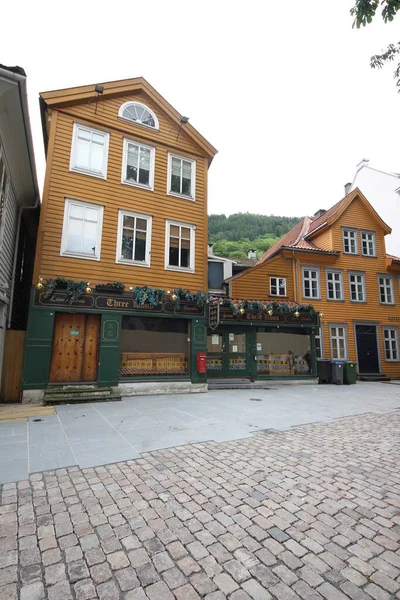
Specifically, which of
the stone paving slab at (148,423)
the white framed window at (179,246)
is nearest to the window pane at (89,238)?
the white framed window at (179,246)

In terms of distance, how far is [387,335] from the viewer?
1995 cm

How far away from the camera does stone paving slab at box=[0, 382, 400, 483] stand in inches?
188

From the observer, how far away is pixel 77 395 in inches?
377

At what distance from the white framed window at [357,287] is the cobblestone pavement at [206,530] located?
55.1 feet

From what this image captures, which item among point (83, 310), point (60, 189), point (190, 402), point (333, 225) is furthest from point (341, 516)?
point (333, 225)

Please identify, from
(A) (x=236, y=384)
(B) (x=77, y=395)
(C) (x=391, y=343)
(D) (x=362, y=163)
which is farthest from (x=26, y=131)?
(D) (x=362, y=163)

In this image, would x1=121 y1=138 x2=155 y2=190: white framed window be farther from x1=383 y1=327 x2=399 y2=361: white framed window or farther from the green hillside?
the green hillside

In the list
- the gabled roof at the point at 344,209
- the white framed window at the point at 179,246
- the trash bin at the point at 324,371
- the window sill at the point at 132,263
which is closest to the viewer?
the window sill at the point at 132,263

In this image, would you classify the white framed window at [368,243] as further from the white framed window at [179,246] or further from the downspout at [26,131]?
the downspout at [26,131]

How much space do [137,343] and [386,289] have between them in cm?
1815

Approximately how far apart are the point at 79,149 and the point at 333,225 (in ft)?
53.9

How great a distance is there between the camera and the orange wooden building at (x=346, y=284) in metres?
18.5

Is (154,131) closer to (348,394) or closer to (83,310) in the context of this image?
(83,310)

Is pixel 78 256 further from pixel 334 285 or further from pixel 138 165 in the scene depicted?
pixel 334 285
